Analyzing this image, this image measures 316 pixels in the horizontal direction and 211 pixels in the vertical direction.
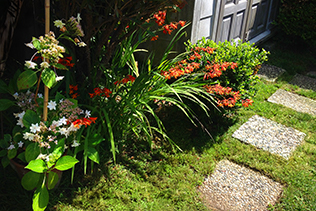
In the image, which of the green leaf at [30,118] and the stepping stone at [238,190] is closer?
the green leaf at [30,118]

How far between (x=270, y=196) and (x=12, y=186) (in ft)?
5.90

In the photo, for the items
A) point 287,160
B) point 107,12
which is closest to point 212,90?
point 287,160

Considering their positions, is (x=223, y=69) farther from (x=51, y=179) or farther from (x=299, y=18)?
(x=299, y=18)

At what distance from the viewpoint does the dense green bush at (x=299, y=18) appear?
5055 millimetres

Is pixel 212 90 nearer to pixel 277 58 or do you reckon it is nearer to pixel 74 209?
pixel 74 209

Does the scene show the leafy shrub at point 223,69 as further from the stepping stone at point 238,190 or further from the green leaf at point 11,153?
the green leaf at point 11,153

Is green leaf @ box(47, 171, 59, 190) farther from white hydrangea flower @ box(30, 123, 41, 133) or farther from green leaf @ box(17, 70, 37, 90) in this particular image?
green leaf @ box(17, 70, 37, 90)

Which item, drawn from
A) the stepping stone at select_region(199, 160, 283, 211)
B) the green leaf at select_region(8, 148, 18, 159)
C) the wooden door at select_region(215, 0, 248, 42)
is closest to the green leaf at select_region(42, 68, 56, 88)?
the green leaf at select_region(8, 148, 18, 159)

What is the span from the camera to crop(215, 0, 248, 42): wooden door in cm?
386

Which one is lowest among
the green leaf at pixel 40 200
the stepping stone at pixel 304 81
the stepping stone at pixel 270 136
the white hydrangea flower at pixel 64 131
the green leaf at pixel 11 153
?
the stepping stone at pixel 304 81

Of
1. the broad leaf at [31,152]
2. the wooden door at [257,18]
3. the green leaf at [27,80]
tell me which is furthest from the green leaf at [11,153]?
the wooden door at [257,18]

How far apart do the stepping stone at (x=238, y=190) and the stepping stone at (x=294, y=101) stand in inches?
54.9

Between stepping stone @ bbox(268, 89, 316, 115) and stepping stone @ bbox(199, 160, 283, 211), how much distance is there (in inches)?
54.9

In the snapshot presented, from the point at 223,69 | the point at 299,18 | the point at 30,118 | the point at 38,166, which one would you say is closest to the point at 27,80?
the point at 30,118
